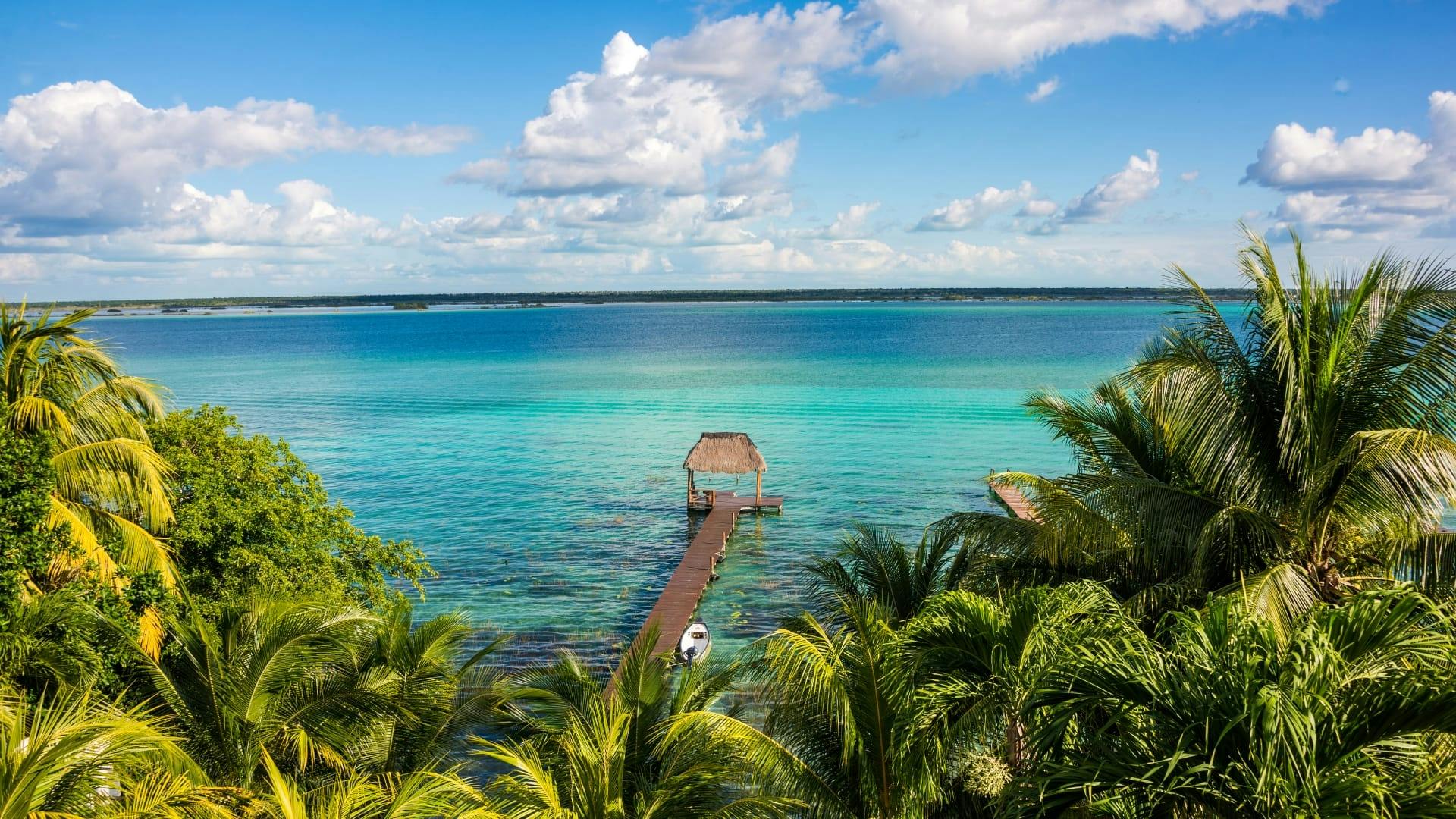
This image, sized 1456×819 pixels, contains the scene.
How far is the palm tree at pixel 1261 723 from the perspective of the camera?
12.2 feet

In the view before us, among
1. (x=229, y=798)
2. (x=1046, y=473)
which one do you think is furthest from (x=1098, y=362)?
(x=229, y=798)

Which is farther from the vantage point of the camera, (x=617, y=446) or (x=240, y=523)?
(x=617, y=446)

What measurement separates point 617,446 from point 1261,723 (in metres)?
33.2

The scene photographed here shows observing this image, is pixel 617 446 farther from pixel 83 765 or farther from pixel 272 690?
pixel 83 765

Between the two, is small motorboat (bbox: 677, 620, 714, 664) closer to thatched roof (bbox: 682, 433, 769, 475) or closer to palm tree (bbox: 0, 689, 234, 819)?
palm tree (bbox: 0, 689, 234, 819)

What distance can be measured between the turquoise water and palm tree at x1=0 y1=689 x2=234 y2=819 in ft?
37.1

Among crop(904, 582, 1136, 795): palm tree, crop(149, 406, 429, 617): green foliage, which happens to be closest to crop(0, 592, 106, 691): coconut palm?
crop(149, 406, 429, 617): green foliage

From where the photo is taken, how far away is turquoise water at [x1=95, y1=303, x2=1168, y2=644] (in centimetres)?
2059

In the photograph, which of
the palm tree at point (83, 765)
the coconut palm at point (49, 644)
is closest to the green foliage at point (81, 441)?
the coconut palm at point (49, 644)

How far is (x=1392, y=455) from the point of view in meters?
6.47

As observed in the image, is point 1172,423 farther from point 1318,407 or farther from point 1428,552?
point 1428,552

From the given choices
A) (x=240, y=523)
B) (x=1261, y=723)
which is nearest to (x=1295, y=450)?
(x=1261, y=723)

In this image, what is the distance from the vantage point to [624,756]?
6648mm

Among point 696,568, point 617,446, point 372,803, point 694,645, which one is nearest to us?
point 372,803
